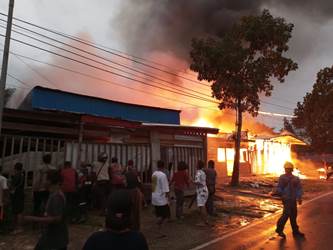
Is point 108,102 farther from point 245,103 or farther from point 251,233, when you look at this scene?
point 251,233

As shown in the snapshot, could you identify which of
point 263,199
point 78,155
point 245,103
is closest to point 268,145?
point 245,103

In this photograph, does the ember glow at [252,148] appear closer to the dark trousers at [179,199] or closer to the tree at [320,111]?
the tree at [320,111]

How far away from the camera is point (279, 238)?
348 inches

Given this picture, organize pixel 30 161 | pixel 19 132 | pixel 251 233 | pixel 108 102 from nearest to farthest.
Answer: pixel 251 233
pixel 30 161
pixel 19 132
pixel 108 102

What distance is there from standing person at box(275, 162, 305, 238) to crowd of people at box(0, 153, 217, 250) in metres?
2.35

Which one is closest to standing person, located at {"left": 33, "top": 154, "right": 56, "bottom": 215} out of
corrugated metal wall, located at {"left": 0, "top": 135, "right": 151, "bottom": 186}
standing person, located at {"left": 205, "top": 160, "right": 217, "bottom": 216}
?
corrugated metal wall, located at {"left": 0, "top": 135, "right": 151, "bottom": 186}

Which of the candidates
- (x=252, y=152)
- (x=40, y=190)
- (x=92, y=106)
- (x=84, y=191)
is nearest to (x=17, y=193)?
(x=40, y=190)

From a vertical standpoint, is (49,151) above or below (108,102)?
below

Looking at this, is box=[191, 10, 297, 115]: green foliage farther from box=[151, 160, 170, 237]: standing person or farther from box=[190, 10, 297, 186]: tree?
box=[151, 160, 170, 237]: standing person

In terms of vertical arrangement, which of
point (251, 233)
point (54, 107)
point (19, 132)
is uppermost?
point (54, 107)

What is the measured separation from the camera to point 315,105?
1405 inches

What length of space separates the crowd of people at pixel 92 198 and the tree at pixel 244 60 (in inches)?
326

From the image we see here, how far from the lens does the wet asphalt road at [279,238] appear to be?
8047 millimetres

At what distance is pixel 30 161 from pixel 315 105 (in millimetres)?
29297
